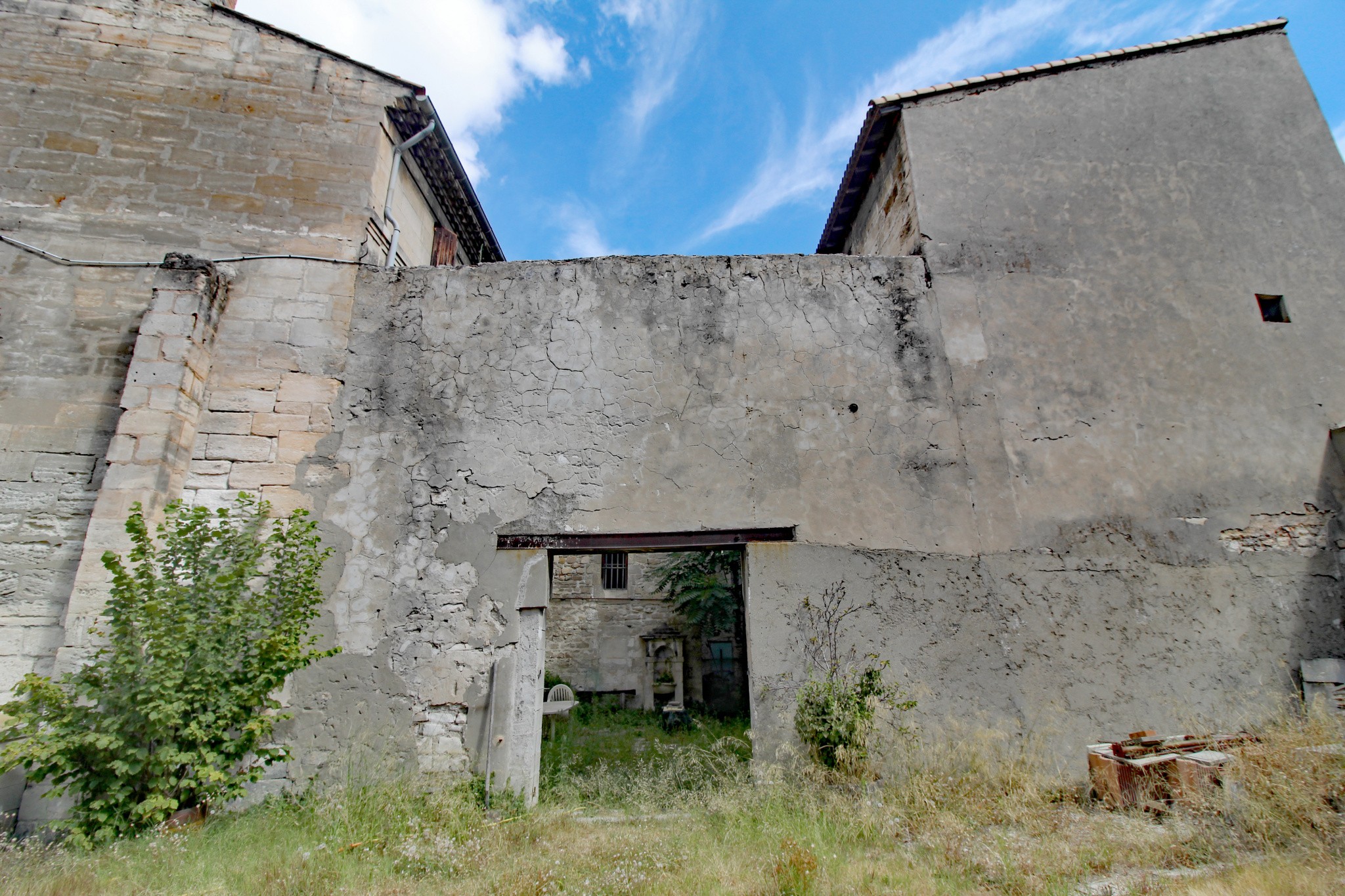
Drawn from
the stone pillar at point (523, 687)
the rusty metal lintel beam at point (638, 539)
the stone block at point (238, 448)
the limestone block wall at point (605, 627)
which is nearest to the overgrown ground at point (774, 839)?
the stone pillar at point (523, 687)

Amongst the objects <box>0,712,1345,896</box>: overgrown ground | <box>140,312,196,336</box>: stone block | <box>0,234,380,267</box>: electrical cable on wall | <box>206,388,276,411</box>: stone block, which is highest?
<box>0,234,380,267</box>: electrical cable on wall

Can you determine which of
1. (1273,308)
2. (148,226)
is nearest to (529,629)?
(148,226)

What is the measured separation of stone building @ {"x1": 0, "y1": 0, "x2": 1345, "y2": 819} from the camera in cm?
575

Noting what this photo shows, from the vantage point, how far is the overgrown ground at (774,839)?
384 cm

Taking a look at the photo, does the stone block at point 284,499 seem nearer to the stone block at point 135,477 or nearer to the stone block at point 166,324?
the stone block at point 135,477

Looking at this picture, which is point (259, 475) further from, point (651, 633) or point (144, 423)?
point (651, 633)

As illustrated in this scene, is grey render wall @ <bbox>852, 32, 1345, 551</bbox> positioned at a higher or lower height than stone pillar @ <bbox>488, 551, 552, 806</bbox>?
higher

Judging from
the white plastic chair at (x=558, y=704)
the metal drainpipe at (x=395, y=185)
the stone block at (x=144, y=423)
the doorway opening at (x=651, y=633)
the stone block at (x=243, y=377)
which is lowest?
the white plastic chair at (x=558, y=704)

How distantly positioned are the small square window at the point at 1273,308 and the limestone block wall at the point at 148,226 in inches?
364

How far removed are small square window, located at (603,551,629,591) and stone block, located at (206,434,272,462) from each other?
1202 centimetres

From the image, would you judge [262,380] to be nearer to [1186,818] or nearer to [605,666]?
[1186,818]

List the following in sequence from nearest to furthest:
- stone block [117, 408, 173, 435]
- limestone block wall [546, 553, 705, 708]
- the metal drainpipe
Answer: stone block [117, 408, 173, 435] → the metal drainpipe → limestone block wall [546, 553, 705, 708]

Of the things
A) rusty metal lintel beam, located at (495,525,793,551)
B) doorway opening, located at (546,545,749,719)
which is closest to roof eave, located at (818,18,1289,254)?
rusty metal lintel beam, located at (495,525,793,551)

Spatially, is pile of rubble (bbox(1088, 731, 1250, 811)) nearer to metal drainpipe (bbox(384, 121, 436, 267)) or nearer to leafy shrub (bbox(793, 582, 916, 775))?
leafy shrub (bbox(793, 582, 916, 775))
